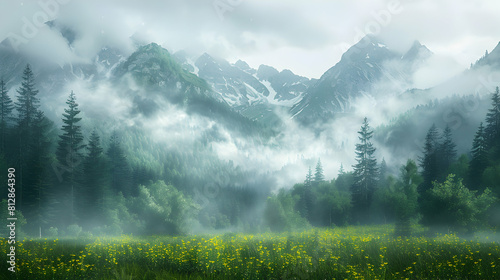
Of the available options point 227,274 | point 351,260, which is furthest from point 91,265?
point 351,260

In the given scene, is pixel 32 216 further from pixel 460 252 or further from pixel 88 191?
pixel 460 252

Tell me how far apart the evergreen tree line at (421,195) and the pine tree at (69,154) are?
104ft

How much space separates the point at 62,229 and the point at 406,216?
1827 inches

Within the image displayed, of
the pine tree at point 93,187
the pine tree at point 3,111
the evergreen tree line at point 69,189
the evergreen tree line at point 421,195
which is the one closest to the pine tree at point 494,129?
the evergreen tree line at point 421,195

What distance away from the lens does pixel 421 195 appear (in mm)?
55375

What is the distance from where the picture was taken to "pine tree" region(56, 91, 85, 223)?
49000 millimetres

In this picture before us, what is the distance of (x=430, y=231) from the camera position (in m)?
37.9

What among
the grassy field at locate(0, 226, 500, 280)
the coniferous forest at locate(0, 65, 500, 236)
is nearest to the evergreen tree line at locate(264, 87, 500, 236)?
the coniferous forest at locate(0, 65, 500, 236)

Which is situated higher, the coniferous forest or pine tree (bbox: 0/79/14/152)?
pine tree (bbox: 0/79/14/152)

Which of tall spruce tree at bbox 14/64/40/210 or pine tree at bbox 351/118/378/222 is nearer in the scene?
tall spruce tree at bbox 14/64/40/210

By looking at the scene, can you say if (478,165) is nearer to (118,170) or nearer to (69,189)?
(69,189)

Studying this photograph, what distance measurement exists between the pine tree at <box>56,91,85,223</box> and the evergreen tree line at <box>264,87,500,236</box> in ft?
104

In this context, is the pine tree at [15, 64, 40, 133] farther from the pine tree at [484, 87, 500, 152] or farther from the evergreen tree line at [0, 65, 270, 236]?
the pine tree at [484, 87, 500, 152]

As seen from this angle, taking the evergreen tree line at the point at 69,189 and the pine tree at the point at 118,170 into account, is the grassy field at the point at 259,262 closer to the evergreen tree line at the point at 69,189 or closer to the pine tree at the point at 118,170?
the evergreen tree line at the point at 69,189
